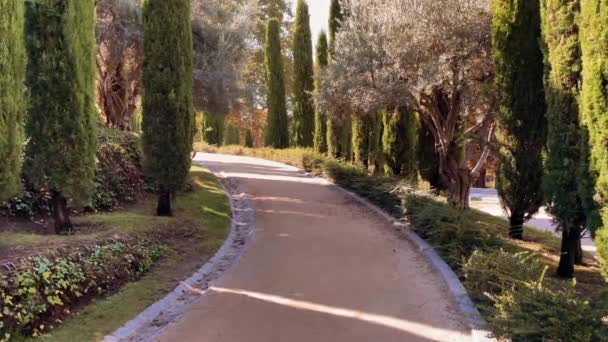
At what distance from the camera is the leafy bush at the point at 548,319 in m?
3.77

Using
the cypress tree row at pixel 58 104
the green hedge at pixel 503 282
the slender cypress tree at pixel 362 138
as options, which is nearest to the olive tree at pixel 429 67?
the green hedge at pixel 503 282

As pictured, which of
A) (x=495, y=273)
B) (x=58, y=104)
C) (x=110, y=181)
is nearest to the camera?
(x=495, y=273)

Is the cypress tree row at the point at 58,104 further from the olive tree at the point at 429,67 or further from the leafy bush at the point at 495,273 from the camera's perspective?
the olive tree at the point at 429,67

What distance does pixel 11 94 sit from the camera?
5.89 meters

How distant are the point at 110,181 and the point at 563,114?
346 inches

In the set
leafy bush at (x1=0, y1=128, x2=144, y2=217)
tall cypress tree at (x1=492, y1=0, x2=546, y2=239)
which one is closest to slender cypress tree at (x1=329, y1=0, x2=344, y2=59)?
leafy bush at (x1=0, y1=128, x2=144, y2=217)

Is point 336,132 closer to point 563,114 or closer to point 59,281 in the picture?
point 563,114

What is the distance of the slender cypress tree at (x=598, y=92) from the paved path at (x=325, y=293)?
181 centimetres

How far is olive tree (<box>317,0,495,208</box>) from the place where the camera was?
10773 mm

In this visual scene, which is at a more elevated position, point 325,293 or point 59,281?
point 59,281

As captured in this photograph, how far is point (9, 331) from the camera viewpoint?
446 centimetres

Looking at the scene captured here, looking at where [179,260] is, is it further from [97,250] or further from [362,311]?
[362,311]

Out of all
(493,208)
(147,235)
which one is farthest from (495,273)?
(493,208)

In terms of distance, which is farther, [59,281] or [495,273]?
[495,273]
